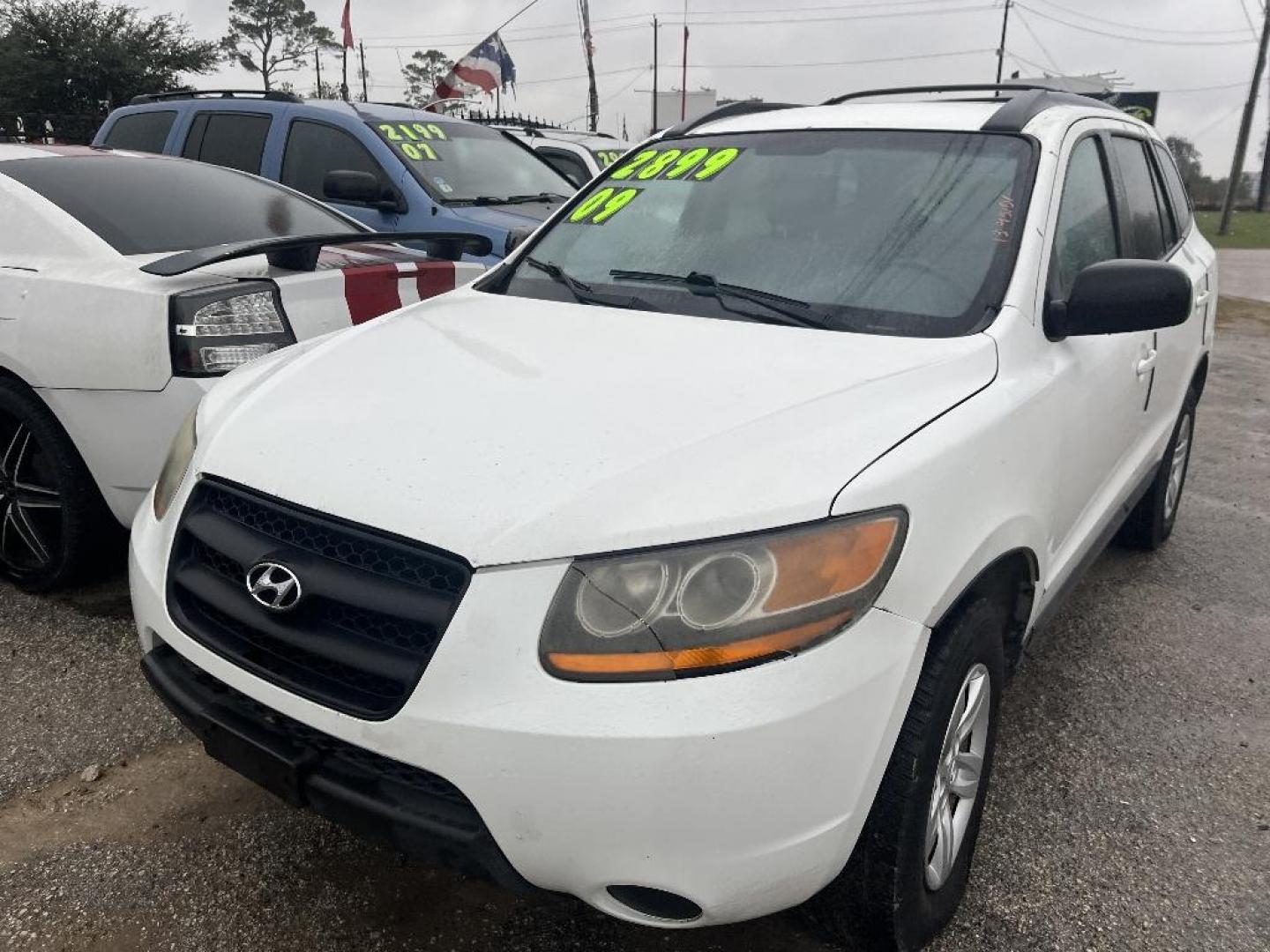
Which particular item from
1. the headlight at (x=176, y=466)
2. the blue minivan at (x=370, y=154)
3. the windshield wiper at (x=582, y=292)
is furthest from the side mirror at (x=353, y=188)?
the headlight at (x=176, y=466)

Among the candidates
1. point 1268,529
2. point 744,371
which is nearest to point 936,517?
point 744,371

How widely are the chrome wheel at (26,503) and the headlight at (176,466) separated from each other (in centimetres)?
121

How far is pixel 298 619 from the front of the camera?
1.66m

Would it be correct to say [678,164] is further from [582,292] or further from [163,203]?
[163,203]

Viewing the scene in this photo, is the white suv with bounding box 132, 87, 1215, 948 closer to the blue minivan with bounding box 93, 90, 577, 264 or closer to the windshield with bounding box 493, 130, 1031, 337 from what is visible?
the windshield with bounding box 493, 130, 1031, 337

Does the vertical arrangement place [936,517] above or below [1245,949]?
above

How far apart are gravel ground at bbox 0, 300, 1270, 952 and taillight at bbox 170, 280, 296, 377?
91cm

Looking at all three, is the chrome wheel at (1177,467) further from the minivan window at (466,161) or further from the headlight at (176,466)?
the minivan window at (466,161)

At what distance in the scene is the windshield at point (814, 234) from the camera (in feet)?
7.31

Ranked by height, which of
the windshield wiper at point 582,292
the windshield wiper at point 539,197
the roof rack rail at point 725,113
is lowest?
the windshield wiper at point 539,197

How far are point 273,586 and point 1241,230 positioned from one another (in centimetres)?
4081

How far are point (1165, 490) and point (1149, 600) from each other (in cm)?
54

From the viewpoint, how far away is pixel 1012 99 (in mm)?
2742

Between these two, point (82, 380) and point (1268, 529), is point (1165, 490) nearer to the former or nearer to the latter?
point (1268, 529)
